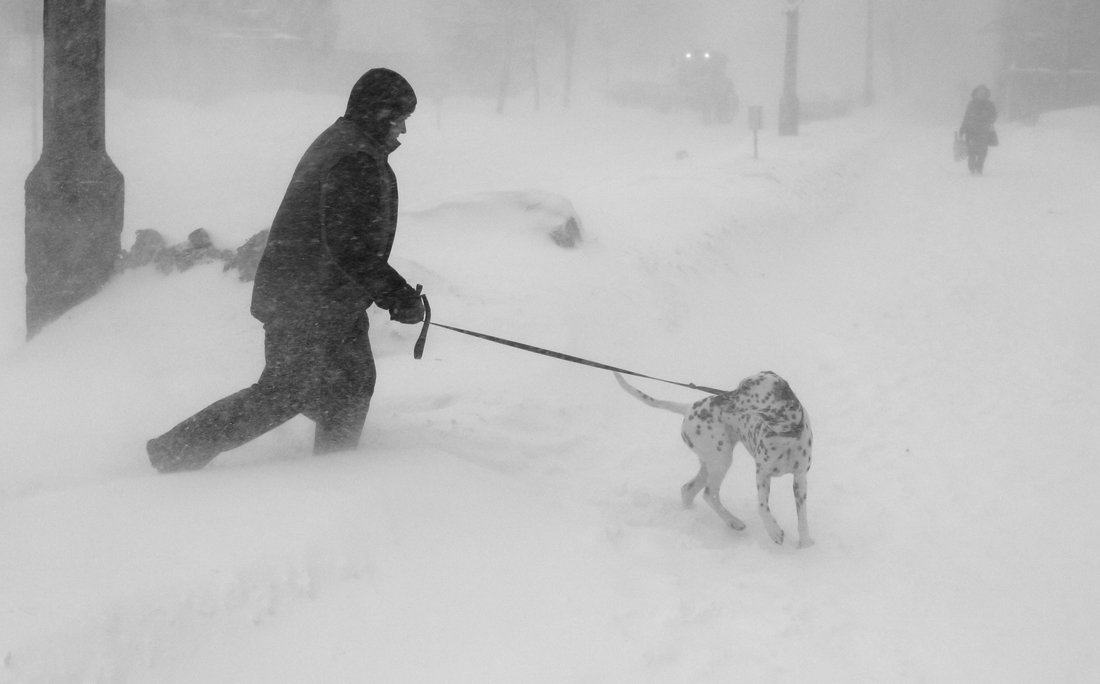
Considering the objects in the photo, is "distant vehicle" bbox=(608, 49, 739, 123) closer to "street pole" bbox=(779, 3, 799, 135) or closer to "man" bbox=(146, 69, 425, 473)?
"street pole" bbox=(779, 3, 799, 135)

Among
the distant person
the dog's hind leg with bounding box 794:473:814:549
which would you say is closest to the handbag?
the distant person

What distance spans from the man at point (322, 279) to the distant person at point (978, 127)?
15.0 m

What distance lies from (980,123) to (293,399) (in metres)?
15.9

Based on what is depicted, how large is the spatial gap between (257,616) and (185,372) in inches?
127

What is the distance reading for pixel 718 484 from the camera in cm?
432

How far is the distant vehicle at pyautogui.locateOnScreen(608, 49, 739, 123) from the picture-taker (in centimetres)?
3709

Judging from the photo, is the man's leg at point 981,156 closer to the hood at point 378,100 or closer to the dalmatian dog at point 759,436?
the dalmatian dog at point 759,436

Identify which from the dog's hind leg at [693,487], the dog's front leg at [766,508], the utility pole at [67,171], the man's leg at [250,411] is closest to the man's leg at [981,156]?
the dog's hind leg at [693,487]

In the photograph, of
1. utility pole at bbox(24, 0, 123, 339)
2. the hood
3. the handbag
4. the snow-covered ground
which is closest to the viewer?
the snow-covered ground

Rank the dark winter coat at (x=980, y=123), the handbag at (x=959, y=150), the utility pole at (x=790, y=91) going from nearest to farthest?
the dark winter coat at (x=980, y=123) → the handbag at (x=959, y=150) → the utility pole at (x=790, y=91)

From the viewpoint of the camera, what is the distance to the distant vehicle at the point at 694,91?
37094 millimetres

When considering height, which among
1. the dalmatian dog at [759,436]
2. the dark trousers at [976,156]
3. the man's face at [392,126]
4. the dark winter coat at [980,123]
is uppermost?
the dark winter coat at [980,123]

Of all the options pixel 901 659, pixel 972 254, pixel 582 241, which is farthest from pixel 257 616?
pixel 972 254

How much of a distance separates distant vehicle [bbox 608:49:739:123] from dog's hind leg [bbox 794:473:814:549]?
34.5 metres
